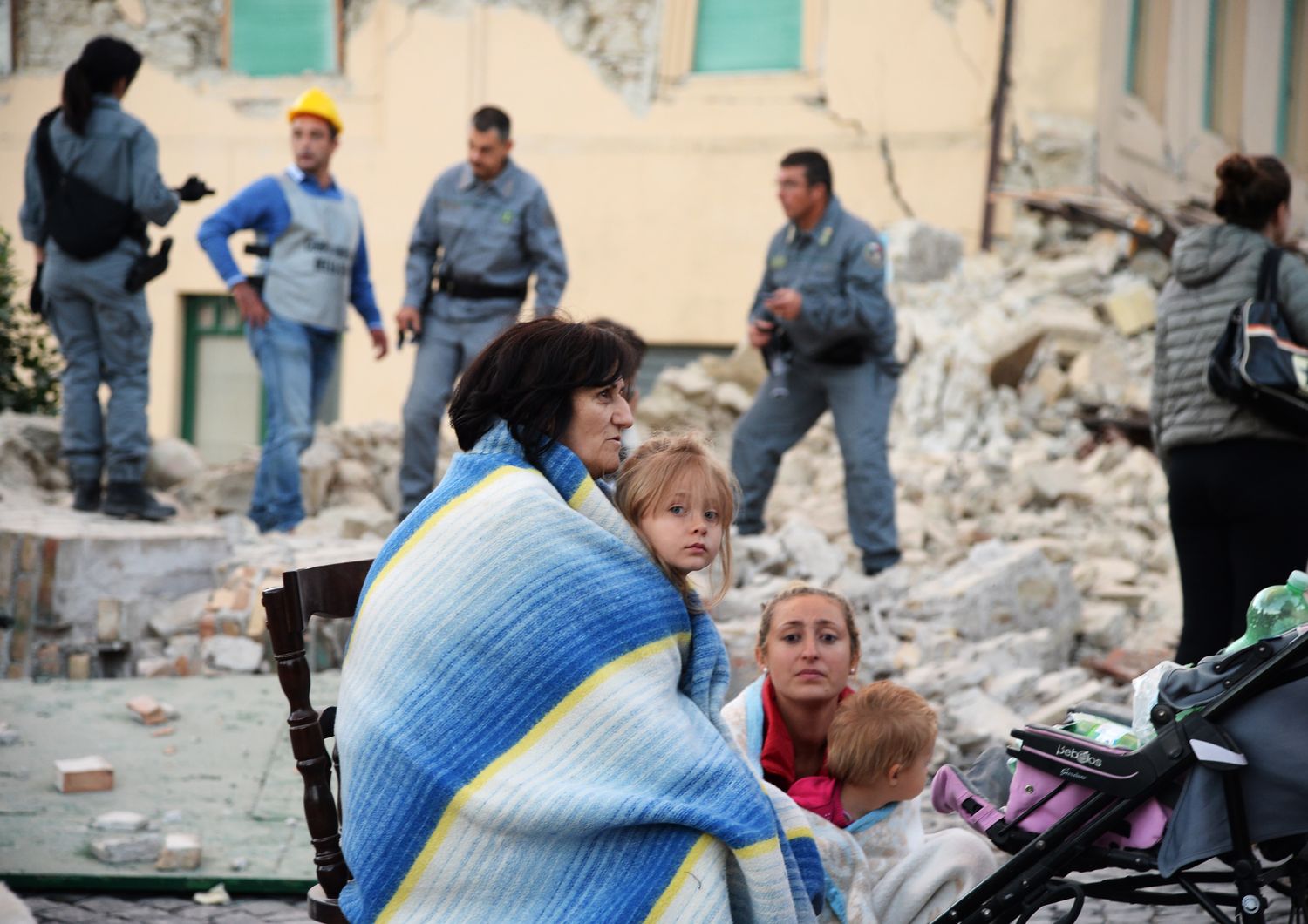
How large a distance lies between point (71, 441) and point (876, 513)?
391cm

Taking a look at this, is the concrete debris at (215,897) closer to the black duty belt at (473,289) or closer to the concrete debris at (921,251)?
the black duty belt at (473,289)

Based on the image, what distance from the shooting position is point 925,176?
1396 centimetres

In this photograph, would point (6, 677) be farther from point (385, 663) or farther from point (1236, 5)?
Result: point (1236, 5)

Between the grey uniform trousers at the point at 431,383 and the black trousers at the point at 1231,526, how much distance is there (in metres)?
3.86

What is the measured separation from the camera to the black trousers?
4.67 meters

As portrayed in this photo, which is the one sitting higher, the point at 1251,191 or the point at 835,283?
the point at 1251,191

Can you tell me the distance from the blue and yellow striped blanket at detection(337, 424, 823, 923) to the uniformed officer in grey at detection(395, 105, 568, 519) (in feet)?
17.2

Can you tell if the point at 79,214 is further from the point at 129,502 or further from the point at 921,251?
the point at 921,251

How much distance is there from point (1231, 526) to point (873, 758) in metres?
2.27

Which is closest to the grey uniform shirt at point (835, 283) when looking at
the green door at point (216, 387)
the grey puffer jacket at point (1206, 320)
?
the grey puffer jacket at point (1206, 320)

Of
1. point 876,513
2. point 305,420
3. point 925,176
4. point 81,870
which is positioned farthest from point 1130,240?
point 81,870

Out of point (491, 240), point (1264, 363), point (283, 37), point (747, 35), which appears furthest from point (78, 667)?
point (283, 37)

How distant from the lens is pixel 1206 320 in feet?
15.9

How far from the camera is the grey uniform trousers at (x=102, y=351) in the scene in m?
7.08
